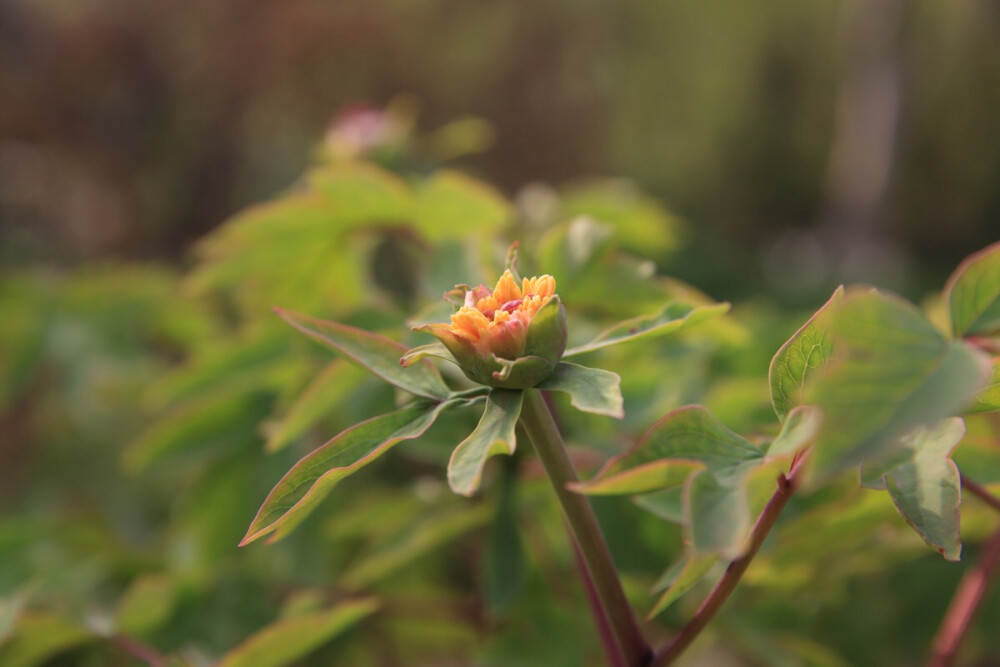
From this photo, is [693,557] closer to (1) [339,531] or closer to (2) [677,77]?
(1) [339,531]

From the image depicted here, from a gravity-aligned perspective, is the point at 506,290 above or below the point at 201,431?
above

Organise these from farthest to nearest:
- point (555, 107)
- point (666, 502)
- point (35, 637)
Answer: point (555, 107) < point (35, 637) < point (666, 502)

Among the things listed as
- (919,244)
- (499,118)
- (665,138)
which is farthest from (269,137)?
(919,244)

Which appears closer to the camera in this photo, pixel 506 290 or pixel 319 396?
pixel 506 290

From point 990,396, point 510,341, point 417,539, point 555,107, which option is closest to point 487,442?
point 510,341

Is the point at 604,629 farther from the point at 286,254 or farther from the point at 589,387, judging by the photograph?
the point at 286,254

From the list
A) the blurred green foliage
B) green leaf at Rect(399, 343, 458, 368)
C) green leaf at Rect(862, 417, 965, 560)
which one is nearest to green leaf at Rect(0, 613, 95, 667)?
the blurred green foliage
